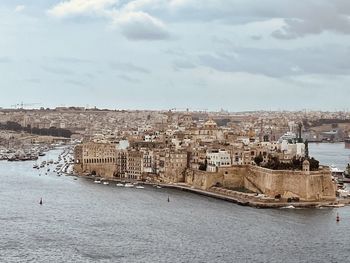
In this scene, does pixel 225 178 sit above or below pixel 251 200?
above

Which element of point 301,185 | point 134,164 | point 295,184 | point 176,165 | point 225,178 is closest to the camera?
point 301,185

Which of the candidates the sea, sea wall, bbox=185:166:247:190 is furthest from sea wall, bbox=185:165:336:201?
the sea

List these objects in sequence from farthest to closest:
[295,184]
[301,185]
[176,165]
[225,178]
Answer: [176,165]
[225,178]
[295,184]
[301,185]

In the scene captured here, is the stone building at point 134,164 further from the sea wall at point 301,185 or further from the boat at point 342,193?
Result: the boat at point 342,193

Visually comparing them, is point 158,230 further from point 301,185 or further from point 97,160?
point 97,160

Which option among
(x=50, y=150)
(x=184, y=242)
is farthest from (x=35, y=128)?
(x=184, y=242)

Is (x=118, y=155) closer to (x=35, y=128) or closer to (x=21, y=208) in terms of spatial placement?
(x=21, y=208)

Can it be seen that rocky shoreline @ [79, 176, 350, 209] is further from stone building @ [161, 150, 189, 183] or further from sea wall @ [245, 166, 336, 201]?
stone building @ [161, 150, 189, 183]

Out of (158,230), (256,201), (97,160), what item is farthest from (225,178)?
(97,160)
